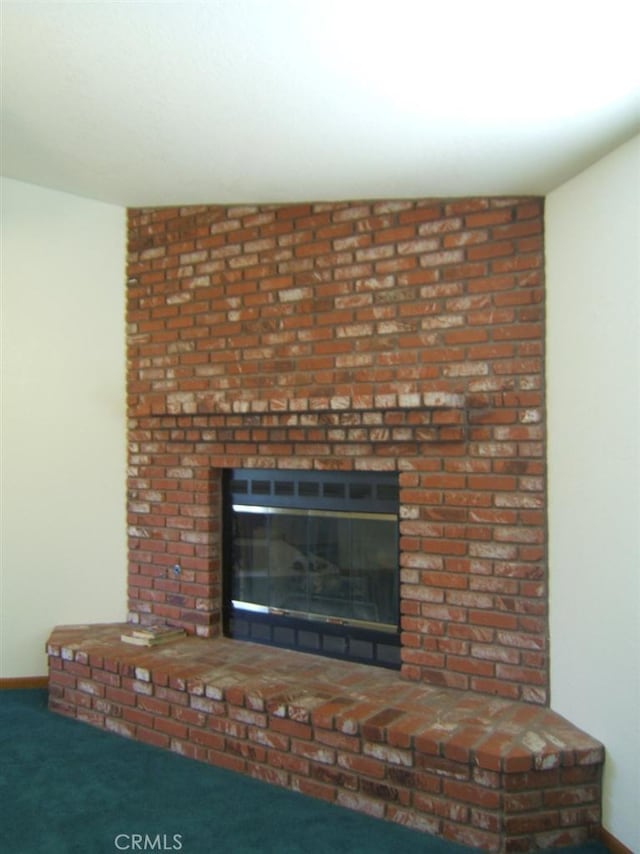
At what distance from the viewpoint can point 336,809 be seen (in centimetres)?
209

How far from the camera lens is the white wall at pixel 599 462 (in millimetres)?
1823

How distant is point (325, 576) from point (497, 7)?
7.10 ft

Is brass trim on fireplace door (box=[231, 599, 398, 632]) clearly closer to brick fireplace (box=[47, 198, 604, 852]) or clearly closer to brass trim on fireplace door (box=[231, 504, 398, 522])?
brick fireplace (box=[47, 198, 604, 852])

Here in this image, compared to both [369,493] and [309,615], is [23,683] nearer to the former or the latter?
[309,615]

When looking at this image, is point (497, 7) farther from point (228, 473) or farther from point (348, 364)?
point (228, 473)

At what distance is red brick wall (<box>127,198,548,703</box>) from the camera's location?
229cm

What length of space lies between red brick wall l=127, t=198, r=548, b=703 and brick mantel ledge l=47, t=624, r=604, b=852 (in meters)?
0.24

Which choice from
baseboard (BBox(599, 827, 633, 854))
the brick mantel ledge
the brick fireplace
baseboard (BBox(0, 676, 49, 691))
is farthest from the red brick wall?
baseboard (BBox(0, 676, 49, 691))

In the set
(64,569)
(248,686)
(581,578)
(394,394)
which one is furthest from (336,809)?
(64,569)

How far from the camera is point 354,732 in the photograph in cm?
208

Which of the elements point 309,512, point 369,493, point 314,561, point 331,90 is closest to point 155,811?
point 314,561

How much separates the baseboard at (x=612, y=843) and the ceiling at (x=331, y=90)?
2.10 m

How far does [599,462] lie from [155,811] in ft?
6.09

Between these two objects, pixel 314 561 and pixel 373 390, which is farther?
pixel 314 561
